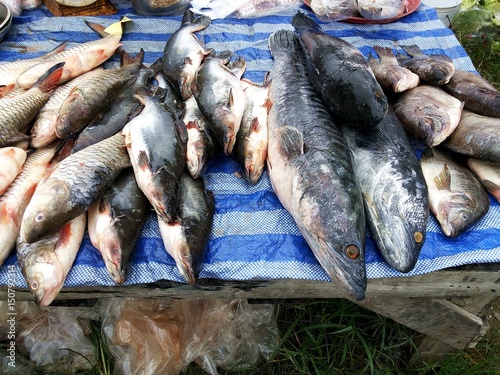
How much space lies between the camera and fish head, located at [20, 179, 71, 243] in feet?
6.23

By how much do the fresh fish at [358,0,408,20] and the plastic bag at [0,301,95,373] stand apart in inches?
126

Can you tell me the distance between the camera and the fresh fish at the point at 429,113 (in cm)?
243

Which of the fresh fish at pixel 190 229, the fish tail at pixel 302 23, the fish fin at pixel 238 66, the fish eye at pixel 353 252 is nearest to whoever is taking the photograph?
the fish eye at pixel 353 252

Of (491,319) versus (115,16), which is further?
(115,16)

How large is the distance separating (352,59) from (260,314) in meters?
1.71

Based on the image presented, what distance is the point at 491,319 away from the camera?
10.6 feet

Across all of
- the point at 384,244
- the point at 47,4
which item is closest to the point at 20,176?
the point at 384,244

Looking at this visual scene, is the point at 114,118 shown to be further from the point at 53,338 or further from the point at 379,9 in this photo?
the point at 379,9

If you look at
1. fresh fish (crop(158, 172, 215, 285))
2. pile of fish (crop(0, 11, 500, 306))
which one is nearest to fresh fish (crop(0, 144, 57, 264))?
pile of fish (crop(0, 11, 500, 306))

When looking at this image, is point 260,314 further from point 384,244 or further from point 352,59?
point 352,59

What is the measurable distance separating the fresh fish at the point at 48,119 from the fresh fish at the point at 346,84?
4.91 feet

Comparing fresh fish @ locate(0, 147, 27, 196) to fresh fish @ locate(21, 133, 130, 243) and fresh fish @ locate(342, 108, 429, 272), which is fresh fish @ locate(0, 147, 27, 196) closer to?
fresh fish @ locate(21, 133, 130, 243)

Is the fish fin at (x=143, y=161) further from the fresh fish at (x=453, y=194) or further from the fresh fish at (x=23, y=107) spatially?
the fresh fish at (x=453, y=194)

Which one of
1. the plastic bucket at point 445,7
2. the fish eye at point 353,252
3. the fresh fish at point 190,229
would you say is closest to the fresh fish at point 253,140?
the fresh fish at point 190,229
